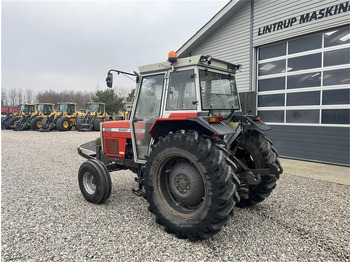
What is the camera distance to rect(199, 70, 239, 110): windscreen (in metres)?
3.46

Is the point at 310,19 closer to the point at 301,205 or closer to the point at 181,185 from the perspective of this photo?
the point at 301,205

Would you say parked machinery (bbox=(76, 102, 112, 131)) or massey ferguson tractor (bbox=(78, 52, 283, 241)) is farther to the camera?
parked machinery (bbox=(76, 102, 112, 131))

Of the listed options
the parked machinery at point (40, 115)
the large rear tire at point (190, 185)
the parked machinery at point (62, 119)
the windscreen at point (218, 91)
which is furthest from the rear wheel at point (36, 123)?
the windscreen at point (218, 91)

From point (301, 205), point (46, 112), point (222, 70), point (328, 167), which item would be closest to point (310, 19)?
point (328, 167)

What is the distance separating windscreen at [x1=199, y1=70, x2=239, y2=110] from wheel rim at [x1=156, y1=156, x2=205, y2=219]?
0.85 meters

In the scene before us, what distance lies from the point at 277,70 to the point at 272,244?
21.3ft

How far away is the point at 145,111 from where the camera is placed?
3.99 metres

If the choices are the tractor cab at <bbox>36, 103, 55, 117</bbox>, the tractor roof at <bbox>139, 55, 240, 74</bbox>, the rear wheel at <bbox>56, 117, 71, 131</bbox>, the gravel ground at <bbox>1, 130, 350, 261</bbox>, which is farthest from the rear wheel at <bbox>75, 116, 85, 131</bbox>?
the tractor roof at <bbox>139, 55, 240, 74</bbox>

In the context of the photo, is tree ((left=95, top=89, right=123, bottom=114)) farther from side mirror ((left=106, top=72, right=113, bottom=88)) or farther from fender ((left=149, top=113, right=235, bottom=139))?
fender ((left=149, top=113, right=235, bottom=139))

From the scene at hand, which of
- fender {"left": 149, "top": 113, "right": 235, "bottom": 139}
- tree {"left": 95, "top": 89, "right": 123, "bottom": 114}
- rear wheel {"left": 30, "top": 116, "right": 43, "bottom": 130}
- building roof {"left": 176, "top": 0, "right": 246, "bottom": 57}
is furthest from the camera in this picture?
tree {"left": 95, "top": 89, "right": 123, "bottom": 114}

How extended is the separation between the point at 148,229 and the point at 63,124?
61.3ft

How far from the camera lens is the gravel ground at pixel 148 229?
9.06 ft

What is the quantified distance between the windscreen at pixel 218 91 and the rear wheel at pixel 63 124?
18414 mm

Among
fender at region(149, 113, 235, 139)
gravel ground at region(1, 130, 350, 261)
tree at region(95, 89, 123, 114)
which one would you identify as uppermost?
tree at region(95, 89, 123, 114)
